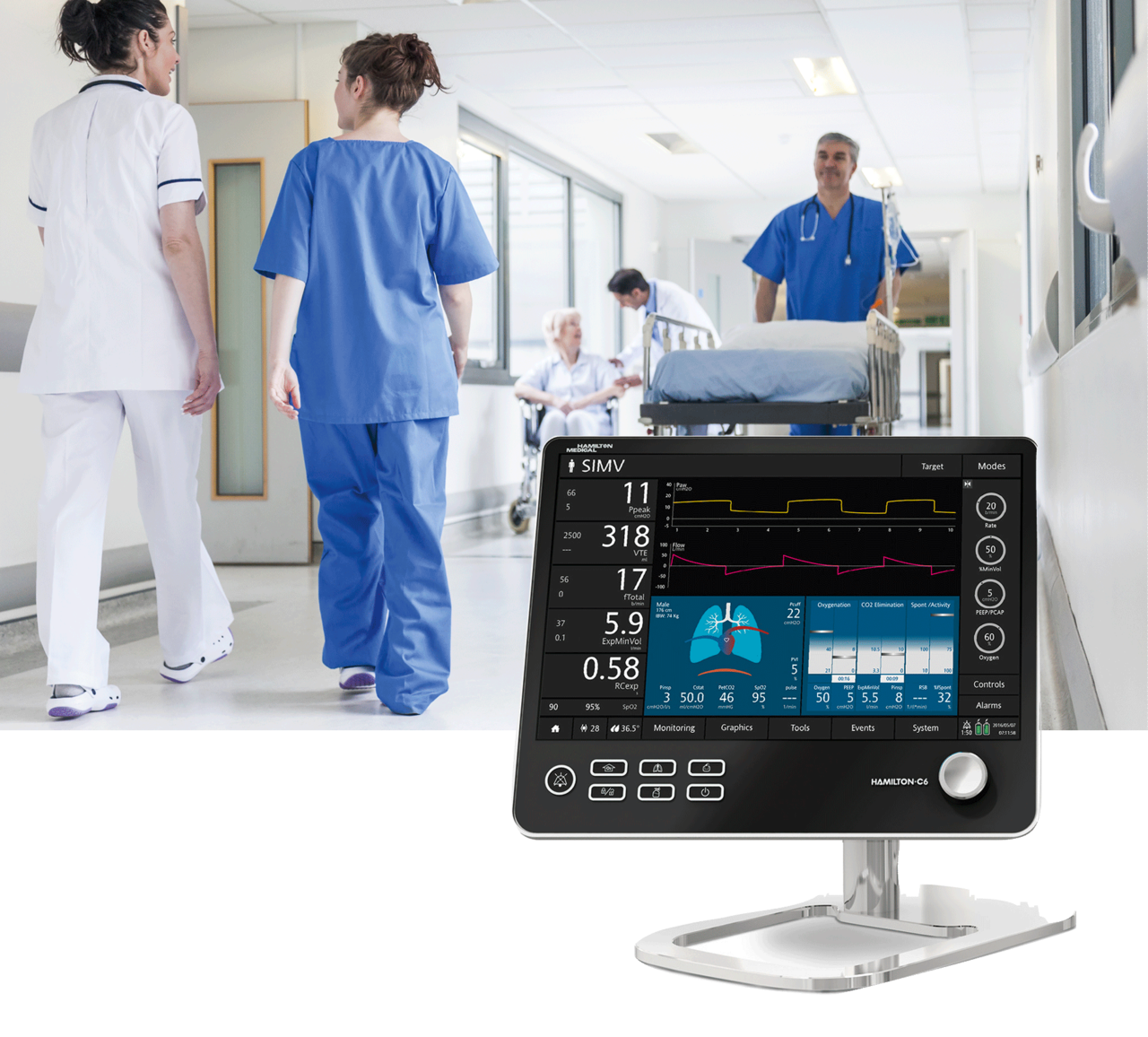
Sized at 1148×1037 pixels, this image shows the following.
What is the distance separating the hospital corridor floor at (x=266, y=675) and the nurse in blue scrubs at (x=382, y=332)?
0.38ft

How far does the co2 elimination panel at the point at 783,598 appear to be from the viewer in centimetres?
91

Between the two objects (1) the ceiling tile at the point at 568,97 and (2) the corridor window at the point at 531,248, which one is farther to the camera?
(2) the corridor window at the point at 531,248

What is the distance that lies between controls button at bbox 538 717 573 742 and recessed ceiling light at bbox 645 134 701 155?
3681 mm

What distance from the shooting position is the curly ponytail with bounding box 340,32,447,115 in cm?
248

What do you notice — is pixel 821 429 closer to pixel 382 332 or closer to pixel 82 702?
pixel 382 332

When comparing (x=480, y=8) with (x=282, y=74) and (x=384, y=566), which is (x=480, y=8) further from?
(x=384, y=566)

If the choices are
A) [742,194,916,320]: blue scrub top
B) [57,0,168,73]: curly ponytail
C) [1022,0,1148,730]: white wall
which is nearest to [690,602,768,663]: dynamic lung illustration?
[1022,0,1148,730]: white wall

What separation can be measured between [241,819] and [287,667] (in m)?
1.59

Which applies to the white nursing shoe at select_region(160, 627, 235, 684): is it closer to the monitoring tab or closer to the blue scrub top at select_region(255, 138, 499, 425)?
the blue scrub top at select_region(255, 138, 499, 425)

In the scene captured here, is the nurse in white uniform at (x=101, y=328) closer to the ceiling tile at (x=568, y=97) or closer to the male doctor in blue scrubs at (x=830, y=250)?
the ceiling tile at (x=568, y=97)

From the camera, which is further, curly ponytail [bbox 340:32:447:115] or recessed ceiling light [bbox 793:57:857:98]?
recessed ceiling light [bbox 793:57:857:98]

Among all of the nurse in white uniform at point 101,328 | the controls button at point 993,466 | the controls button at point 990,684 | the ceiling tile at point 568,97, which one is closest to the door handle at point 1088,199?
the controls button at point 993,466

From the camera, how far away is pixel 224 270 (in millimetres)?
2789

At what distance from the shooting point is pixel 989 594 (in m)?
0.93
